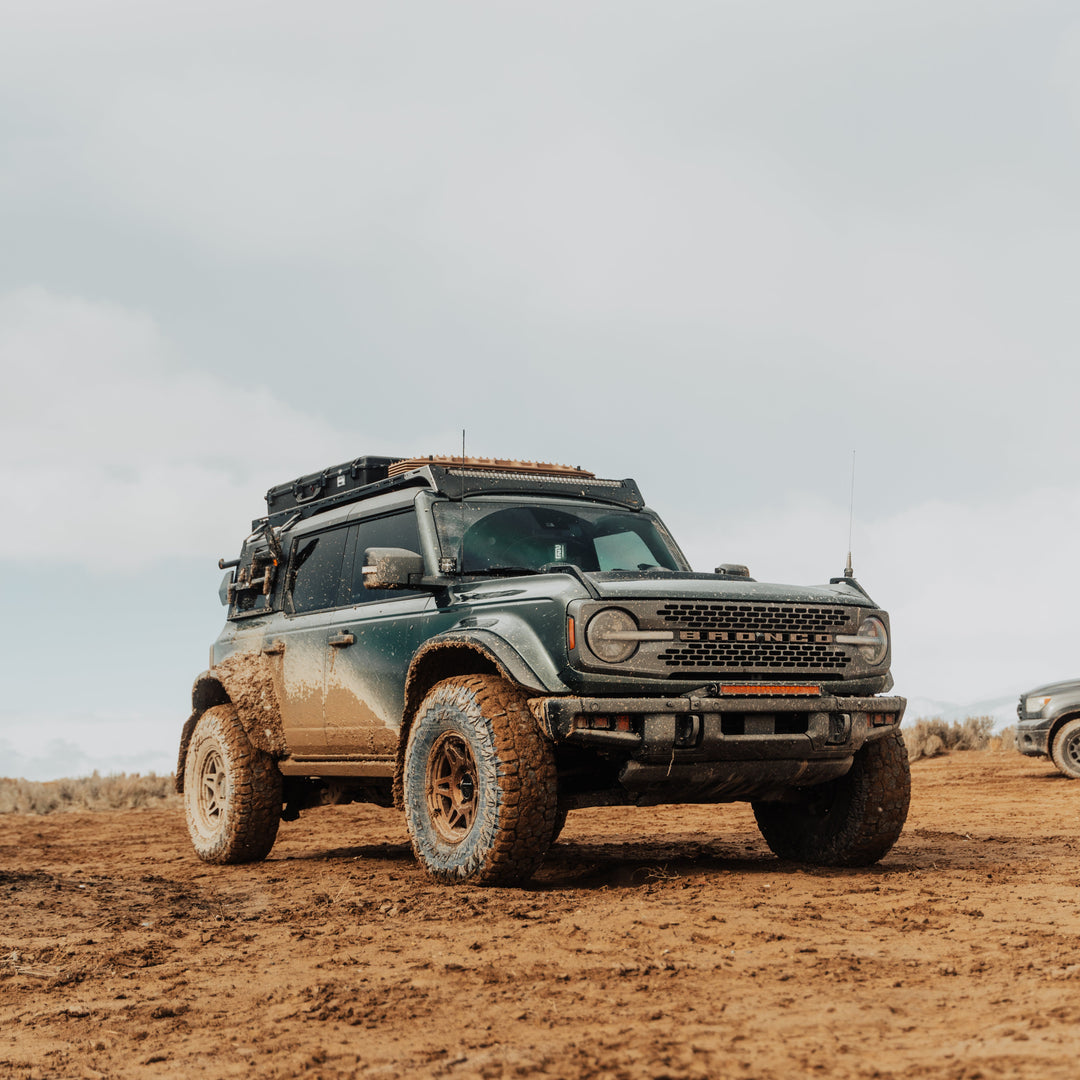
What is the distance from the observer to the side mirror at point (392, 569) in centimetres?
746

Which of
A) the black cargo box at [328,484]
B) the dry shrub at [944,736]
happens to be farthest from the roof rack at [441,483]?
the dry shrub at [944,736]

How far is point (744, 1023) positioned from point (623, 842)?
6.38 metres

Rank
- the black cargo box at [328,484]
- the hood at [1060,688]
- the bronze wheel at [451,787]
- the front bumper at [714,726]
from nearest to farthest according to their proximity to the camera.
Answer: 1. the front bumper at [714,726]
2. the bronze wheel at [451,787]
3. the black cargo box at [328,484]
4. the hood at [1060,688]

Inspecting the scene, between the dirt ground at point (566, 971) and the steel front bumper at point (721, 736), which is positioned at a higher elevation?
the steel front bumper at point (721, 736)

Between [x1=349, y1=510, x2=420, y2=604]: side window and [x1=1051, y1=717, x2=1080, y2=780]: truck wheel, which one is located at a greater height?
[x1=349, y1=510, x2=420, y2=604]: side window

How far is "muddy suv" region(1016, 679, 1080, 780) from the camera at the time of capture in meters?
16.0

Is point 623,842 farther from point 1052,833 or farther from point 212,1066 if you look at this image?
point 212,1066

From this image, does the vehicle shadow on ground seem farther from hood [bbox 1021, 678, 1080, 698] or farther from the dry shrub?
the dry shrub

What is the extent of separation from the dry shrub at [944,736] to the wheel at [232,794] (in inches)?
552

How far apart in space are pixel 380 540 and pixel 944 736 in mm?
15725

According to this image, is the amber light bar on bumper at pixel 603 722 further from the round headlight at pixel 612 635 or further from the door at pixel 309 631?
the door at pixel 309 631

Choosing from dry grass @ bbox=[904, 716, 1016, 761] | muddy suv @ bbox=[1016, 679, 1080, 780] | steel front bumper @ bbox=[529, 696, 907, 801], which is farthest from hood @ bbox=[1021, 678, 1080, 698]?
steel front bumper @ bbox=[529, 696, 907, 801]

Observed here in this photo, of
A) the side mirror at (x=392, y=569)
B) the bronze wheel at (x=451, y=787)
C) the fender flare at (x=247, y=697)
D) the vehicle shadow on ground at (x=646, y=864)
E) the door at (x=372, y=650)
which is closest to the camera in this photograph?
the bronze wheel at (x=451, y=787)

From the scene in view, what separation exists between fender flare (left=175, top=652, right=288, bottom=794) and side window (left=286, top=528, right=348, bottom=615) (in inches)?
21.6
